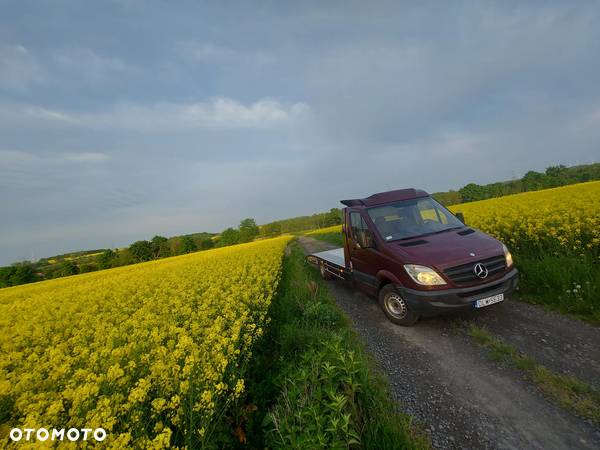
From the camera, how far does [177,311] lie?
5133 mm

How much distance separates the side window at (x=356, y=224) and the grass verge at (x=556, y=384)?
3.08 meters

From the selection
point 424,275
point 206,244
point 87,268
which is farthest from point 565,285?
point 206,244

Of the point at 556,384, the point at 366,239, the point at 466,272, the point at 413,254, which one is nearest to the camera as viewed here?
the point at 556,384

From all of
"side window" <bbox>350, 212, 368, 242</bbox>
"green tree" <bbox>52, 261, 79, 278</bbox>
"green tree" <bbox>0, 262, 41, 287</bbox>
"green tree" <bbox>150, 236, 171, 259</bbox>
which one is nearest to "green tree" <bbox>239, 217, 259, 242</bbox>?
"green tree" <bbox>150, 236, 171, 259</bbox>

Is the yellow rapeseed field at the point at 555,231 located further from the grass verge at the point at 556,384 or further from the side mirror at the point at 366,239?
the side mirror at the point at 366,239

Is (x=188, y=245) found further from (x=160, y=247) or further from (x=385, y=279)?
(x=385, y=279)

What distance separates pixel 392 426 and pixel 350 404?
0.42 meters

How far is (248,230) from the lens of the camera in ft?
253

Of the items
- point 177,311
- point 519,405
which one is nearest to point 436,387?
point 519,405

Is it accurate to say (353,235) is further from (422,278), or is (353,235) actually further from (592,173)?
(592,173)

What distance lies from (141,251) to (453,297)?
230 feet

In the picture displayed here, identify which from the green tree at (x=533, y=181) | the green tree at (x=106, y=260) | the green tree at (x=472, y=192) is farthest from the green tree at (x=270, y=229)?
the green tree at (x=533, y=181)

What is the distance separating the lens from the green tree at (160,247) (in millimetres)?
63531

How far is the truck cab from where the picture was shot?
4.03 meters
